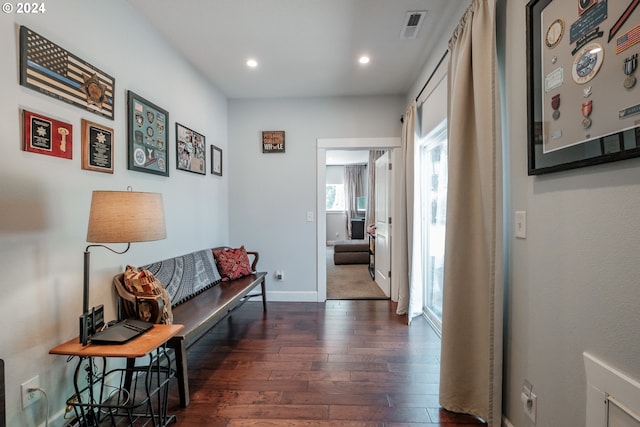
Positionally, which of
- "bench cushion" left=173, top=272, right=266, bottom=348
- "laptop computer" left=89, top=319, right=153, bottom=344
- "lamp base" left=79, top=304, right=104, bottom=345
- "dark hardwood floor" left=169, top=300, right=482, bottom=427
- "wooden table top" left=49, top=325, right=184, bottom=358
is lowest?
"dark hardwood floor" left=169, top=300, right=482, bottom=427

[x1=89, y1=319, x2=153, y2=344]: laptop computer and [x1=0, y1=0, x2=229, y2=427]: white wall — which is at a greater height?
[x1=0, y1=0, x2=229, y2=427]: white wall

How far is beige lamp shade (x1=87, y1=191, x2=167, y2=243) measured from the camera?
1.37m

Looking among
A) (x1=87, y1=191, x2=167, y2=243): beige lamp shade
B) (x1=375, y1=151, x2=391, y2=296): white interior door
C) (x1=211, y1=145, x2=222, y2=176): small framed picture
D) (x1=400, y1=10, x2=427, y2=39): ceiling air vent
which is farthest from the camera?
(x1=375, y1=151, x2=391, y2=296): white interior door

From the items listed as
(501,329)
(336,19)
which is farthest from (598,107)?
(336,19)

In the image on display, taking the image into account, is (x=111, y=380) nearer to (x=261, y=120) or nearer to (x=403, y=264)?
(x=403, y=264)

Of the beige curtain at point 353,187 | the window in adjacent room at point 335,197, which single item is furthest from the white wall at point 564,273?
the window in adjacent room at point 335,197

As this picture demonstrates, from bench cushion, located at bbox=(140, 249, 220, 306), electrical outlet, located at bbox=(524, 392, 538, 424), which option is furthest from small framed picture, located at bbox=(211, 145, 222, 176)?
electrical outlet, located at bbox=(524, 392, 538, 424)

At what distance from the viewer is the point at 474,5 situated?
62.7 inches

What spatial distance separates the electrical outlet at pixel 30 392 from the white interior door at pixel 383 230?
3.36 metres

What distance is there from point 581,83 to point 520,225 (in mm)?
623

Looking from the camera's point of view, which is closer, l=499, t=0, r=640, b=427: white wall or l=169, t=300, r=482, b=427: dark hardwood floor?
l=499, t=0, r=640, b=427: white wall

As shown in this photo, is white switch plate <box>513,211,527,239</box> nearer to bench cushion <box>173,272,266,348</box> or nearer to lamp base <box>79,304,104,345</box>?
bench cushion <box>173,272,266,348</box>

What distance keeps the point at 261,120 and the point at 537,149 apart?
10.5 ft

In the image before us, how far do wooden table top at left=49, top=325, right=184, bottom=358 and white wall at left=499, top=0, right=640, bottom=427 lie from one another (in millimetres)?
1779
